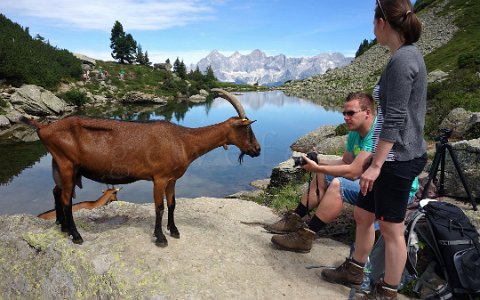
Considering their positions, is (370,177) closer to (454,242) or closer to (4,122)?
(454,242)

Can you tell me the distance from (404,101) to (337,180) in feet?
8.98

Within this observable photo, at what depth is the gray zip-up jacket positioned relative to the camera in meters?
3.61

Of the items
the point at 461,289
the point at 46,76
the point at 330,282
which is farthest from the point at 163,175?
the point at 46,76

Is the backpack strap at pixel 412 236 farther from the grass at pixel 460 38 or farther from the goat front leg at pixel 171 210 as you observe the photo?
the grass at pixel 460 38

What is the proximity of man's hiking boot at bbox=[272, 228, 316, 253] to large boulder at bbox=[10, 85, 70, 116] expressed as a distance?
43.3 m

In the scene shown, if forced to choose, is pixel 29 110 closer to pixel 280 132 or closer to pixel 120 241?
pixel 280 132

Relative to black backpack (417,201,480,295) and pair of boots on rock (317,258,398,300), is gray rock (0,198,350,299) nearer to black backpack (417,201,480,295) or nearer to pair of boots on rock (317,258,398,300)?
pair of boots on rock (317,258,398,300)

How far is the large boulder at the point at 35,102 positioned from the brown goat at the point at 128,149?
4136cm

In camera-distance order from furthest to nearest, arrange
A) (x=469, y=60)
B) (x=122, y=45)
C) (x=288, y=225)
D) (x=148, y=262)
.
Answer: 1. (x=122, y=45)
2. (x=469, y=60)
3. (x=288, y=225)
4. (x=148, y=262)

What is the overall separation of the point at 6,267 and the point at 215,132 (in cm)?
471

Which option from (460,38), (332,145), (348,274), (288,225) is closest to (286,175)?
(288,225)

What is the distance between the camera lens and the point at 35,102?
42.2 metres

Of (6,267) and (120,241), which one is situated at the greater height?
(120,241)

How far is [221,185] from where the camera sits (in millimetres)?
19172
